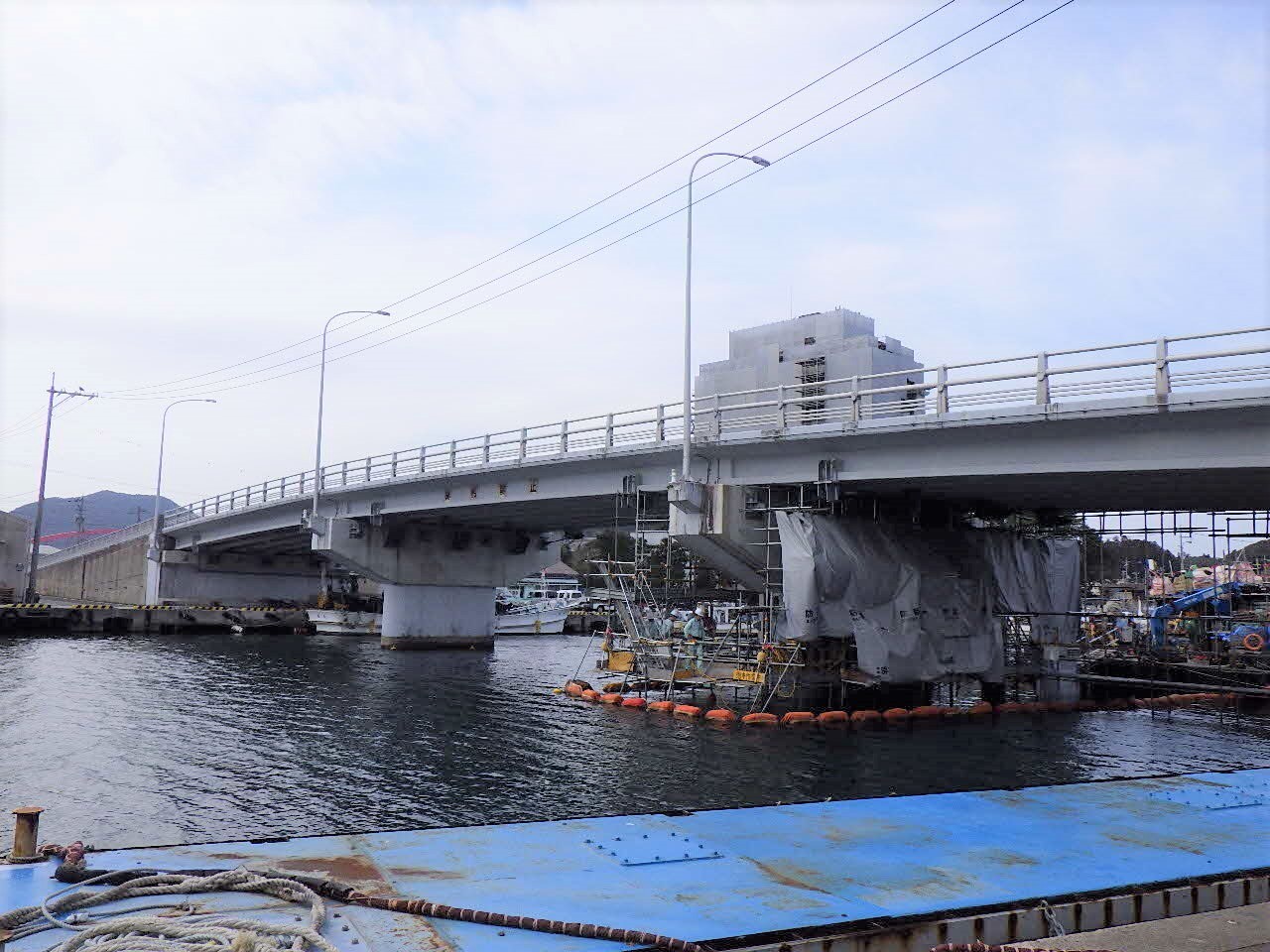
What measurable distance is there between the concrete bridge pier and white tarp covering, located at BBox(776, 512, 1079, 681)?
3093cm

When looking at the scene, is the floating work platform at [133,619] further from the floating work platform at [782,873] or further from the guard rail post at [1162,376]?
the guard rail post at [1162,376]

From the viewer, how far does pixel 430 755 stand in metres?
22.9

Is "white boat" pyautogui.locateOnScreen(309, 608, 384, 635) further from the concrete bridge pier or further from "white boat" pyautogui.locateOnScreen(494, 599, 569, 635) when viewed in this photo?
the concrete bridge pier

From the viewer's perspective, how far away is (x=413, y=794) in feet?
60.2

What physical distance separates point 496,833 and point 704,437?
22574 mm

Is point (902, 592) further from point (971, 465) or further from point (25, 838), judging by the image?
point (25, 838)

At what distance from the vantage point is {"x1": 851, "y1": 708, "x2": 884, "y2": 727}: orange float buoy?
2941cm

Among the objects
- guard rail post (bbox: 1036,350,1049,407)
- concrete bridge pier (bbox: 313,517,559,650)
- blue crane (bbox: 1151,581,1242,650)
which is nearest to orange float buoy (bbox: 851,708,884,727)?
guard rail post (bbox: 1036,350,1049,407)

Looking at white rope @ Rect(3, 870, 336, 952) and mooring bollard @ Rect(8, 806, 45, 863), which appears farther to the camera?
mooring bollard @ Rect(8, 806, 45, 863)

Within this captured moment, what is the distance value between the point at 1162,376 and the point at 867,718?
13.5m

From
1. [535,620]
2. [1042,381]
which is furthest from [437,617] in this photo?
[1042,381]

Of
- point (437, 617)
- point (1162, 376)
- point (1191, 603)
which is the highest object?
point (1162, 376)

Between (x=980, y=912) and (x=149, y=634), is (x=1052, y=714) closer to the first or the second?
(x=980, y=912)

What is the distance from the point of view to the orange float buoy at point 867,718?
96.5ft
